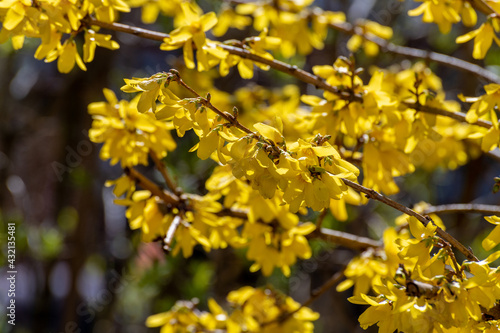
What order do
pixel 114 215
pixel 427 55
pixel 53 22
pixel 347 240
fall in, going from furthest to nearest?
pixel 114 215 < pixel 427 55 < pixel 347 240 < pixel 53 22

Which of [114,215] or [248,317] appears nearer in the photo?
[248,317]

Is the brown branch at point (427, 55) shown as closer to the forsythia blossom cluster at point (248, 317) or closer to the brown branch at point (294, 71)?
the brown branch at point (294, 71)

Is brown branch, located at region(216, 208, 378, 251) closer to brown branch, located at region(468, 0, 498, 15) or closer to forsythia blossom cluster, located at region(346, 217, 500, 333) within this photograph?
forsythia blossom cluster, located at region(346, 217, 500, 333)

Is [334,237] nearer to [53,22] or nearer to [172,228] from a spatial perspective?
[172,228]

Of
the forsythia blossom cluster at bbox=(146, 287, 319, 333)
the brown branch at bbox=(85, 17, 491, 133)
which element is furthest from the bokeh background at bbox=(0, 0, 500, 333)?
the brown branch at bbox=(85, 17, 491, 133)

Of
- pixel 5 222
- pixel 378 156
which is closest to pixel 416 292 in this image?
pixel 378 156

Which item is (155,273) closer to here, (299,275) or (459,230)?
(299,275)

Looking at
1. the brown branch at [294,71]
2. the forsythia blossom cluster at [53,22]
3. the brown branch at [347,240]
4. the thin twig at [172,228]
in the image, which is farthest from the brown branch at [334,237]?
the forsythia blossom cluster at [53,22]

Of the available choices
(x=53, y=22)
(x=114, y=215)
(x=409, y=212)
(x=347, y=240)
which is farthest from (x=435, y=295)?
(x=114, y=215)

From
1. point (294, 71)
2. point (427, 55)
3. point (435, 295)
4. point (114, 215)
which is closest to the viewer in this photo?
point (435, 295)
